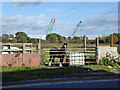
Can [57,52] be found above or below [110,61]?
above

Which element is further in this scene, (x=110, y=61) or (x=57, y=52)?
(x=57, y=52)

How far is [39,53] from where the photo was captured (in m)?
13.8

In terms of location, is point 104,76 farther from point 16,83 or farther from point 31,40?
point 31,40

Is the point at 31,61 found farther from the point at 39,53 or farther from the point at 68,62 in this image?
the point at 68,62

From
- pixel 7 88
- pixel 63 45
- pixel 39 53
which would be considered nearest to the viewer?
pixel 7 88

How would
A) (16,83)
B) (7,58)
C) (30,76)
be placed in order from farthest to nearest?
1. (7,58)
2. (30,76)
3. (16,83)

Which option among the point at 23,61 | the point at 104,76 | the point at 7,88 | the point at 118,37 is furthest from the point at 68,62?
the point at 118,37

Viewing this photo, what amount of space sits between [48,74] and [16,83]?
232cm

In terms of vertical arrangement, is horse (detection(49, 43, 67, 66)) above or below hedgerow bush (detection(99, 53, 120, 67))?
above

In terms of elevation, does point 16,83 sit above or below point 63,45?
below

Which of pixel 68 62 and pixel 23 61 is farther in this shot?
pixel 68 62

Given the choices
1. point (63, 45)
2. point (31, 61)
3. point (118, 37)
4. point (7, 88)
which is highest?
point (118, 37)

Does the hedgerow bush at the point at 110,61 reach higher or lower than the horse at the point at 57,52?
lower

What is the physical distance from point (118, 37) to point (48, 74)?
23.8m
